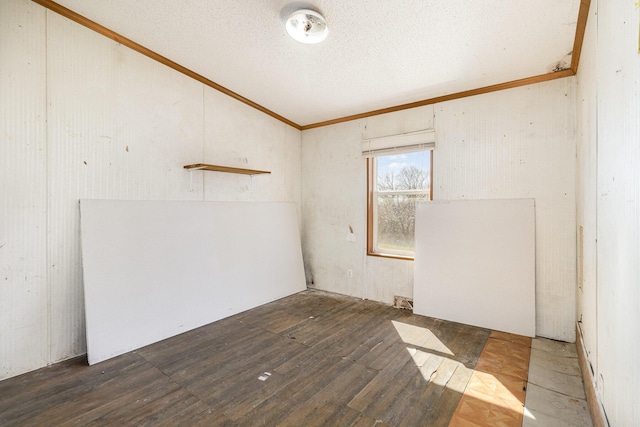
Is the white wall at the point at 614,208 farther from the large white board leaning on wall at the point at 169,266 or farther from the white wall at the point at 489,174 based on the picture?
the large white board leaning on wall at the point at 169,266

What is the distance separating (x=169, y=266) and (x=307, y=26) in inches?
93.7

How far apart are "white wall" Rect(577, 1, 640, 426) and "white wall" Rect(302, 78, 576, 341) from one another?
0.77 metres

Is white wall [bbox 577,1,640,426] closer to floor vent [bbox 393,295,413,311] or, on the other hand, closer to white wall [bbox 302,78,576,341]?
white wall [bbox 302,78,576,341]

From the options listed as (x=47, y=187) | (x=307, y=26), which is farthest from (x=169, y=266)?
(x=307, y=26)

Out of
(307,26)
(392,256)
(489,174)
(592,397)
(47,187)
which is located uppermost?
(307,26)

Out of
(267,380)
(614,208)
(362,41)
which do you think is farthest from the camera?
(362,41)

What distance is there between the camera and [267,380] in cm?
198

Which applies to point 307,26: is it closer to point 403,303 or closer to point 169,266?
point 169,266

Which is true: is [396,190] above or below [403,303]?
above

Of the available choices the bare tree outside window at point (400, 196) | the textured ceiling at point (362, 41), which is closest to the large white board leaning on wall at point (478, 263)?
the bare tree outside window at point (400, 196)

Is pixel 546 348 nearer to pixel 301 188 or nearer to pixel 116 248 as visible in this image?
pixel 301 188

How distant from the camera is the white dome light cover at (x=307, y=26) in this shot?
1.98 m

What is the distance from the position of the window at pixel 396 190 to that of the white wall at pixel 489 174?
0.40 ft

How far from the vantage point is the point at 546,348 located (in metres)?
2.45
